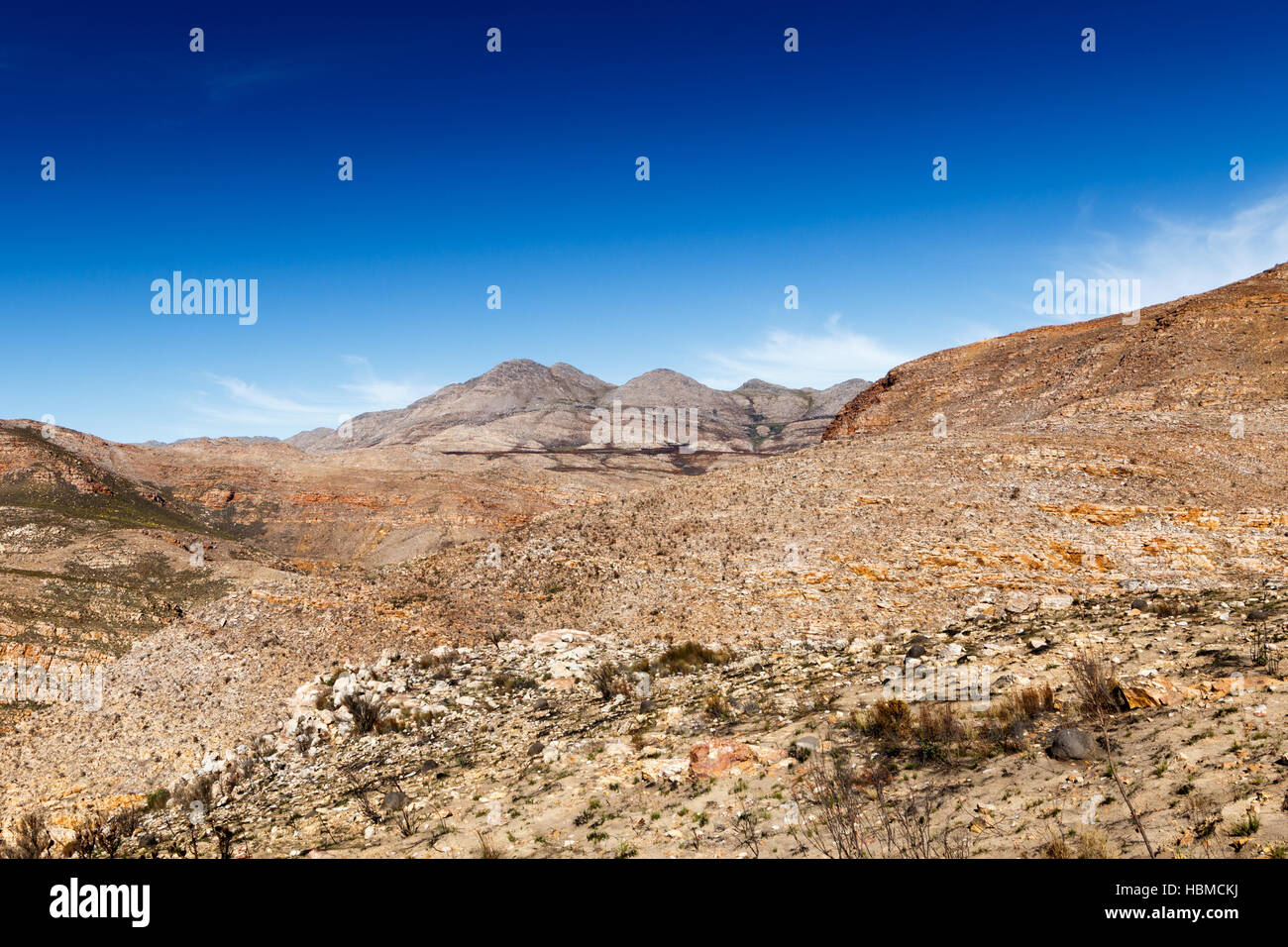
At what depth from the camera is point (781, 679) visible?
1191 cm

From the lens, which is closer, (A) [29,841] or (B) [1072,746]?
(B) [1072,746]

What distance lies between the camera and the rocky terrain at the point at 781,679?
6.82 m

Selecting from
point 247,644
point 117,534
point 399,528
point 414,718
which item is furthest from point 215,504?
point 414,718

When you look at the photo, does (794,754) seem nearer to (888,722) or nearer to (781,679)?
(888,722)

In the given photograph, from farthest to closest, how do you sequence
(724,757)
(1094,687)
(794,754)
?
(724,757) → (794,754) → (1094,687)

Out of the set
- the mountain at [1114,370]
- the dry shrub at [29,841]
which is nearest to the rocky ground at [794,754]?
the dry shrub at [29,841]

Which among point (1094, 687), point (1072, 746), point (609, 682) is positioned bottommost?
point (609, 682)

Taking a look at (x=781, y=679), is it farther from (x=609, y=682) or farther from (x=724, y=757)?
(x=724, y=757)

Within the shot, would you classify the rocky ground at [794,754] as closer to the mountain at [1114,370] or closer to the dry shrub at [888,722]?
the dry shrub at [888,722]

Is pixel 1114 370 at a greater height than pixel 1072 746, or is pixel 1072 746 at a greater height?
pixel 1114 370

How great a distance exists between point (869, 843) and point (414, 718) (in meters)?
9.57

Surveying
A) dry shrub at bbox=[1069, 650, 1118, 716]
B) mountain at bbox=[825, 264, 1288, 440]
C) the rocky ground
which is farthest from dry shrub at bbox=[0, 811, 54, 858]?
mountain at bbox=[825, 264, 1288, 440]

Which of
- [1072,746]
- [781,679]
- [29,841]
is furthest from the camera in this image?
[781,679]

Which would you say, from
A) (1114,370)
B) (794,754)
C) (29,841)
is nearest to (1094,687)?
(794,754)
